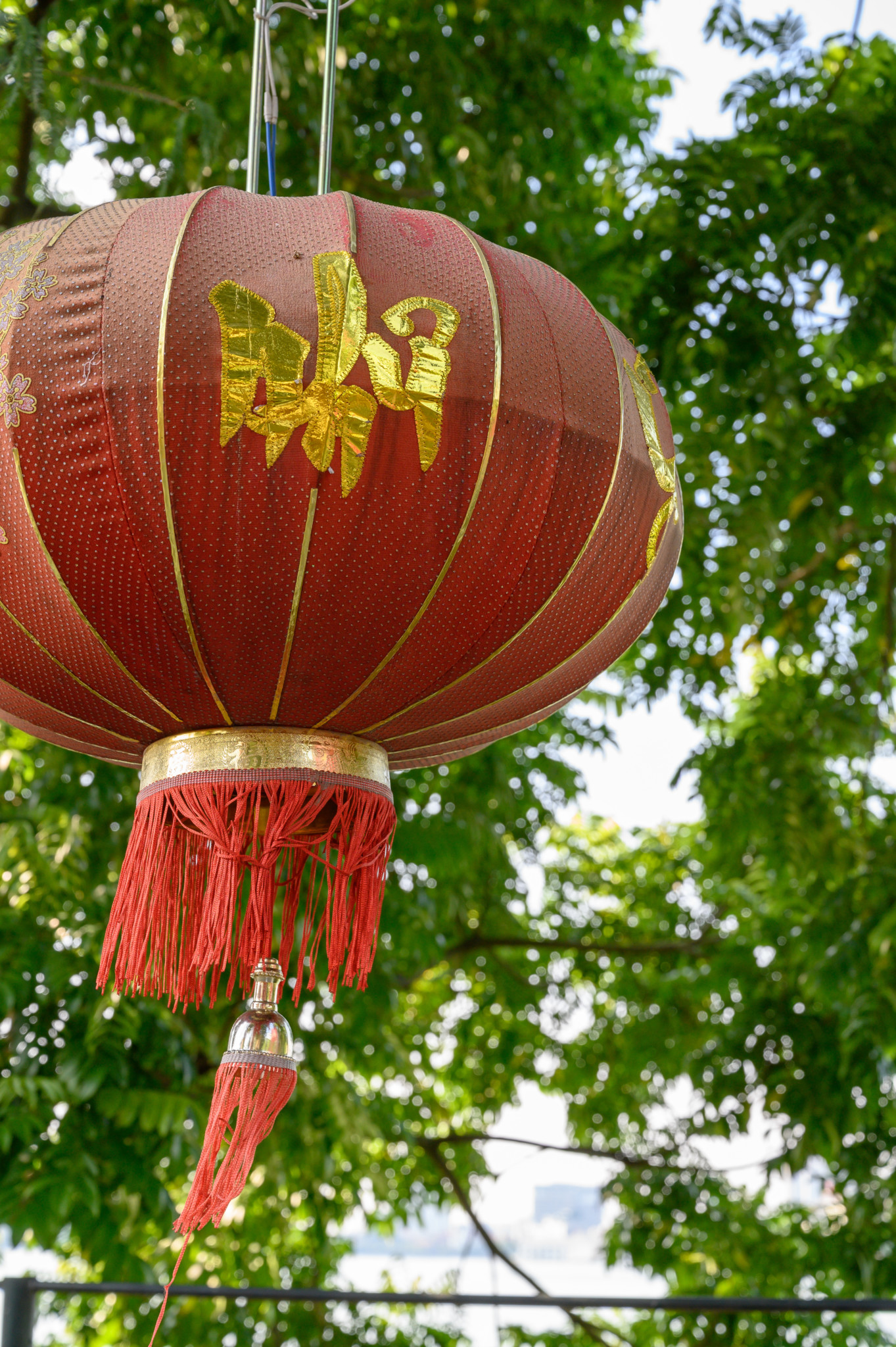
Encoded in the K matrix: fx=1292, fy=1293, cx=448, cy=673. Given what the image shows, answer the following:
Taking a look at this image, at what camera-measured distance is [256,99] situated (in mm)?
1239

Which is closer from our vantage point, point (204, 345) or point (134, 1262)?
point (204, 345)

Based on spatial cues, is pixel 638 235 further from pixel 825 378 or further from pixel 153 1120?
pixel 153 1120

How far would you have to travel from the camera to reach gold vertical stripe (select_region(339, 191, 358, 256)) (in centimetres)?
100

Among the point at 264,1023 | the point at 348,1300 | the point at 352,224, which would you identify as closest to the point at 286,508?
the point at 352,224

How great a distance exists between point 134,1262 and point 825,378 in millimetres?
2860

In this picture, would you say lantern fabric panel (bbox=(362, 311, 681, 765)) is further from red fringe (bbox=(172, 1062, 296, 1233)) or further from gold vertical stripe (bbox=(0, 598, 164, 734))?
red fringe (bbox=(172, 1062, 296, 1233))

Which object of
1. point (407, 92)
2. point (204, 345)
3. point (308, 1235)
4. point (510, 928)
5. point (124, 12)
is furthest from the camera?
point (510, 928)

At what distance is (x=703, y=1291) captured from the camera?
14.1 feet

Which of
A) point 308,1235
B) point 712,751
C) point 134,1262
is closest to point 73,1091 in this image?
point 134,1262

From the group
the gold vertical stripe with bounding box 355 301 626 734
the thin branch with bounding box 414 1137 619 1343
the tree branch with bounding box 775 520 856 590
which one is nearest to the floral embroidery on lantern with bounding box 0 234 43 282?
the gold vertical stripe with bounding box 355 301 626 734

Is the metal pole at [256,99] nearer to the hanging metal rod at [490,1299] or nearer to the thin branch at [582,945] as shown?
the hanging metal rod at [490,1299]

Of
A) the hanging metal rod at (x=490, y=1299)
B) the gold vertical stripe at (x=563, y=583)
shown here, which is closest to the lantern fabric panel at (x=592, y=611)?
the gold vertical stripe at (x=563, y=583)

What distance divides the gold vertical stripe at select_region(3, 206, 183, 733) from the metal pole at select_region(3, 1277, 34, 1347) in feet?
4.55

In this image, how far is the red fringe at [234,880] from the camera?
1.12 m
